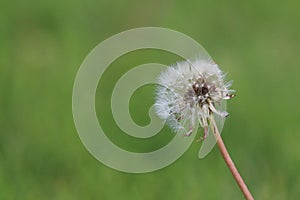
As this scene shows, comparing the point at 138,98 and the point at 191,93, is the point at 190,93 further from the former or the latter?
the point at 138,98

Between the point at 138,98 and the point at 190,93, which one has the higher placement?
the point at 138,98

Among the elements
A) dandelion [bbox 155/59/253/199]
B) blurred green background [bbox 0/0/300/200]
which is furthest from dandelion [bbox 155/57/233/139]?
blurred green background [bbox 0/0/300/200]

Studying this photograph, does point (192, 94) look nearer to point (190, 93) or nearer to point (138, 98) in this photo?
point (190, 93)

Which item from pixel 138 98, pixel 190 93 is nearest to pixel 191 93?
pixel 190 93

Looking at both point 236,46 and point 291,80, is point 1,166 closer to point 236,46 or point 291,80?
point 291,80

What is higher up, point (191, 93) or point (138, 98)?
point (138, 98)

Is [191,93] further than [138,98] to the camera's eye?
No

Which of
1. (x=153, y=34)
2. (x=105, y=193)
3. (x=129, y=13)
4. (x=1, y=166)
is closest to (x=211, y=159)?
(x=105, y=193)
